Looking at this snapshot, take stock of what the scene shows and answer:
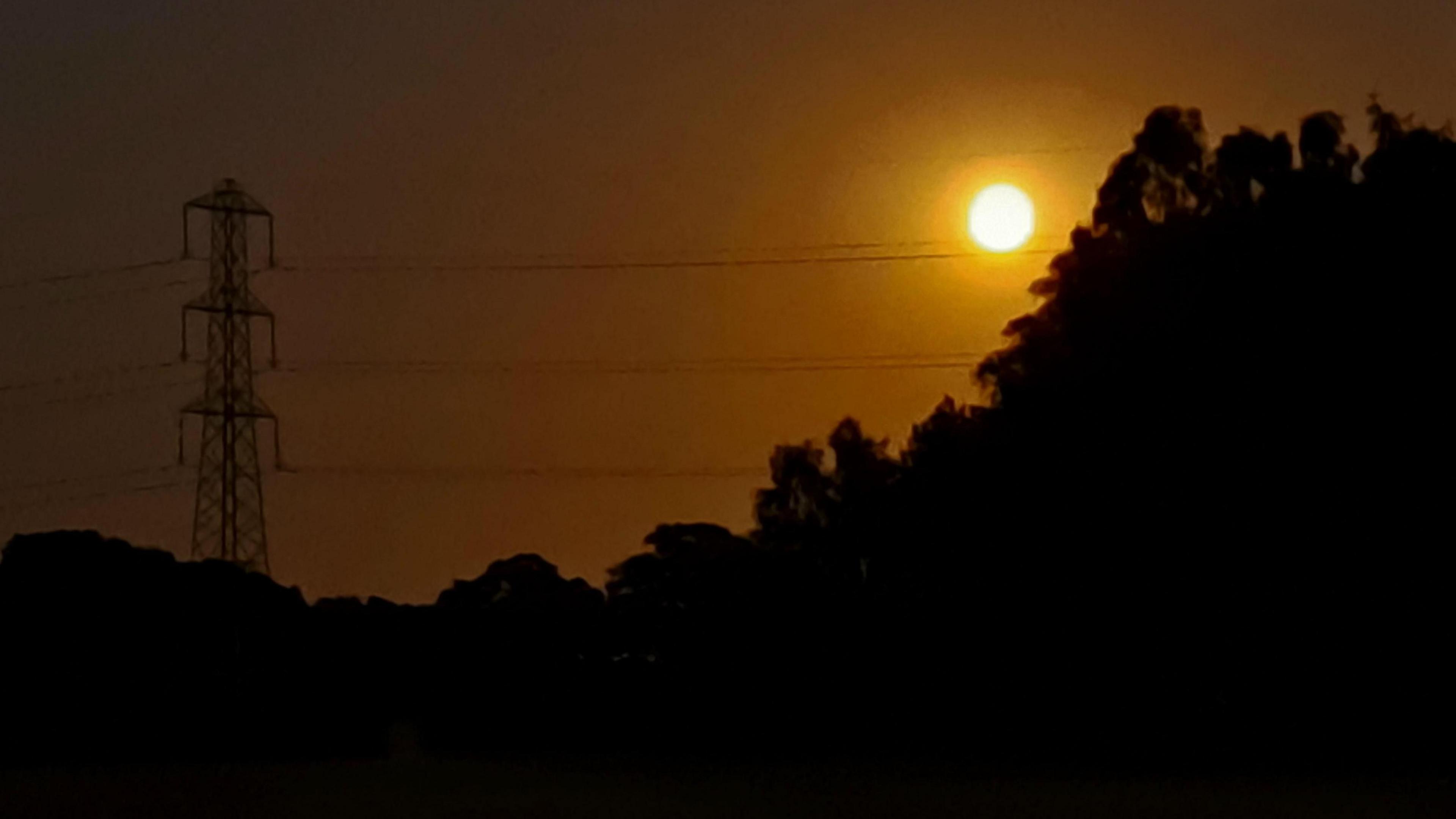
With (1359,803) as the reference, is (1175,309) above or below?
above

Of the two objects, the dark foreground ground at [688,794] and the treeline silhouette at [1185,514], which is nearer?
the dark foreground ground at [688,794]

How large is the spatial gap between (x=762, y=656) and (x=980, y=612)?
751 centimetres

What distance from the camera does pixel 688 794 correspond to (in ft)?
117

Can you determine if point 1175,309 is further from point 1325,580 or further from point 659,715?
point 659,715

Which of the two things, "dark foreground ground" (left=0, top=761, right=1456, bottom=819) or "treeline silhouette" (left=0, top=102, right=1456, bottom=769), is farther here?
"treeline silhouette" (left=0, top=102, right=1456, bottom=769)

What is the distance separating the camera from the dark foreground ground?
29688 mm

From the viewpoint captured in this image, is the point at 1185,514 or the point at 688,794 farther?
the point at 1185,514

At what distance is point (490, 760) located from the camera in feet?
168

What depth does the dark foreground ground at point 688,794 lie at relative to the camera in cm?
2969

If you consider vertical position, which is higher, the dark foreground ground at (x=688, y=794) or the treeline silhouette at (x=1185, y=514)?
the treeline silhouette at (x=1185, y=514)

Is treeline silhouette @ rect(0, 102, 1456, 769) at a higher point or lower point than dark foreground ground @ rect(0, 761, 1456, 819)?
higher

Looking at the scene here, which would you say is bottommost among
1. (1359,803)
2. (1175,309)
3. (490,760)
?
(1359,803)

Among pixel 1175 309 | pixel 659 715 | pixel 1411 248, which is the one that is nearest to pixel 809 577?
pixel 659 715

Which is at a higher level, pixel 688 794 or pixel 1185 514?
pixel 1185 514
